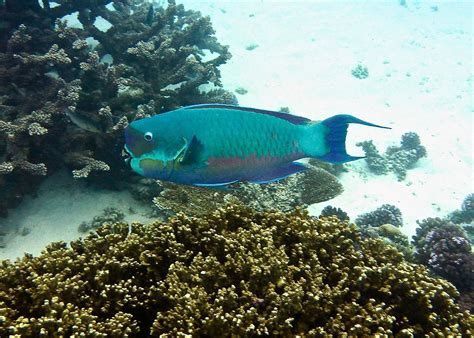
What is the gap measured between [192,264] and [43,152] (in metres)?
3.74

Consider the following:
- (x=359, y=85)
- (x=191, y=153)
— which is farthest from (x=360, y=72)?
(x=191, y=153)

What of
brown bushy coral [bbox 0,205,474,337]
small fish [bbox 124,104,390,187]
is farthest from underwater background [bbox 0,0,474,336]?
small fish [bbox 124,104,390,187]

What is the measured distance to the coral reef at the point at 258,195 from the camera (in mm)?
4863

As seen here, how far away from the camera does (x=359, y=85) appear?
15242mm

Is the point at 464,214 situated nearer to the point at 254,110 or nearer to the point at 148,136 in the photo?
the point at 254,110

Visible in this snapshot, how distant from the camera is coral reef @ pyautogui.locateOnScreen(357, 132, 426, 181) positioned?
397 inches

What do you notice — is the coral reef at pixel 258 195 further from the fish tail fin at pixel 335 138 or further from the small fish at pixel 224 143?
the fish tail fin at pixel 335 138

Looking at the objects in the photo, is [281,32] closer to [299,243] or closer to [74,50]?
[74,50]

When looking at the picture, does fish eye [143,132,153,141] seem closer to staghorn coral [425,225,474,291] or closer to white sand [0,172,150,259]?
white sand [0,172,150,259]

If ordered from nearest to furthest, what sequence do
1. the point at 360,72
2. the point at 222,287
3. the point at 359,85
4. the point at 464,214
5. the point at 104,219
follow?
1. the point at 222,287
2. the point at 104,219
3. the point at 464,214
4. the point at 359,85
5. the point at 360,72

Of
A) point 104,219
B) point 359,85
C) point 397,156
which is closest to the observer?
point 104,219

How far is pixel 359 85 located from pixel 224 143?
14.2 meters

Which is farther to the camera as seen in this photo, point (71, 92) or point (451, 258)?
point (71, 92)

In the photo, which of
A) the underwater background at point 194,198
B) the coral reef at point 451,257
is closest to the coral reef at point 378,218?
the underwater background at point 194,198
